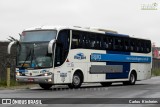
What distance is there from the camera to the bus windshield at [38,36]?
75.7ft

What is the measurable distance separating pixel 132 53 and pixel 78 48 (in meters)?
6.82

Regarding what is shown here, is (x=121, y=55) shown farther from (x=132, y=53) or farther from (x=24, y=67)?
(x=24, y=67)

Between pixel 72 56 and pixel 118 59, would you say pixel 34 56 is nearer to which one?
pixel 72 56

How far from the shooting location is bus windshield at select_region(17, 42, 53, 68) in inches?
894

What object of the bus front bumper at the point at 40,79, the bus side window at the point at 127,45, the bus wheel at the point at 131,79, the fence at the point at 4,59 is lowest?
the bus wheel at the point at 131,79

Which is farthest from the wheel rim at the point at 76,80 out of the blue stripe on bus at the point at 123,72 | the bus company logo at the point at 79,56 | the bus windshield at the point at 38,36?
the blue stripe on bus at the point at 123,72

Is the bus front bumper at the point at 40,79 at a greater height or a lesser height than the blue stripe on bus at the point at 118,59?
lesser

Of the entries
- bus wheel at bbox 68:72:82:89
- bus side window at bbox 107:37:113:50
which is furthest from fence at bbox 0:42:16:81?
bus side window at bbox 107:37:113:50

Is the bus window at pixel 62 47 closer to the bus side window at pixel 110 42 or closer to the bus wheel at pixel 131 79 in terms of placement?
the bus side window at pixel 110 42

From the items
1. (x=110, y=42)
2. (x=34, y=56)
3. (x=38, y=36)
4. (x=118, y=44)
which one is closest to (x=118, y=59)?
(x=118, y=44)

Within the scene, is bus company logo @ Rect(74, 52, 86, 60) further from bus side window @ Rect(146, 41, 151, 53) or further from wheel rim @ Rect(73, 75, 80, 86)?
bus side window @ Rect(146, 41, 151, 53)

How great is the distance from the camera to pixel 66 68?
2375 centimetres

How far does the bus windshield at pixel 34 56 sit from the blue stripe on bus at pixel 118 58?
416 centimetres

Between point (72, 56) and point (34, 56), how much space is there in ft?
7.60
